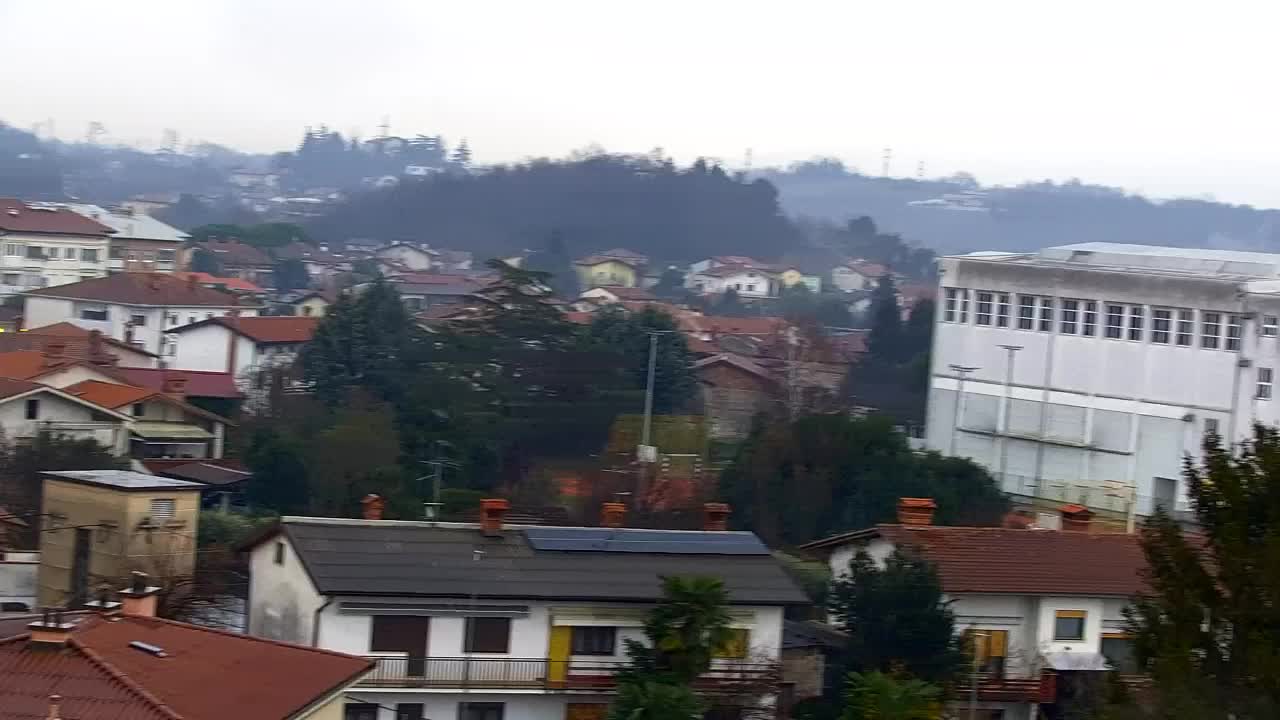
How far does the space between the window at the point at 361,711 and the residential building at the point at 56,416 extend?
33.7ft

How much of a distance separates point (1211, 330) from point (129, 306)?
19.4 metres

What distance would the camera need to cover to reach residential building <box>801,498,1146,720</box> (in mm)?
14516

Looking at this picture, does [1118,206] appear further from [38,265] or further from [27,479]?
[27,479]

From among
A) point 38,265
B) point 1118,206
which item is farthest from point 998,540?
point 1118,206

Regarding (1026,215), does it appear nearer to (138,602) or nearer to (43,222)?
(43,222)

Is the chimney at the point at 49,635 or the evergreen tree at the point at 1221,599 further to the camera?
the chimney at the point at 49,635

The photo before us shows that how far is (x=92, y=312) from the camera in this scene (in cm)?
3619

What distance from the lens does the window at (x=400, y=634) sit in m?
12.6

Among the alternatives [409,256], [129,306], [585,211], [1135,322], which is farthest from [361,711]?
[585,211]

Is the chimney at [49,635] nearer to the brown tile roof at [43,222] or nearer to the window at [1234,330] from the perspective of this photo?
the window at [1234,330]

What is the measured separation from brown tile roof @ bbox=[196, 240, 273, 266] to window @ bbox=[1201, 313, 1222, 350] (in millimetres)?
37952

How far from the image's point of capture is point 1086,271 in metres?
28.7

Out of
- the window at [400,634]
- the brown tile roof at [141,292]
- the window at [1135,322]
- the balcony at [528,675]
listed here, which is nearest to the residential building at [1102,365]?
the window at [1135,322]

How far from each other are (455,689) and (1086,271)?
59.5ft
